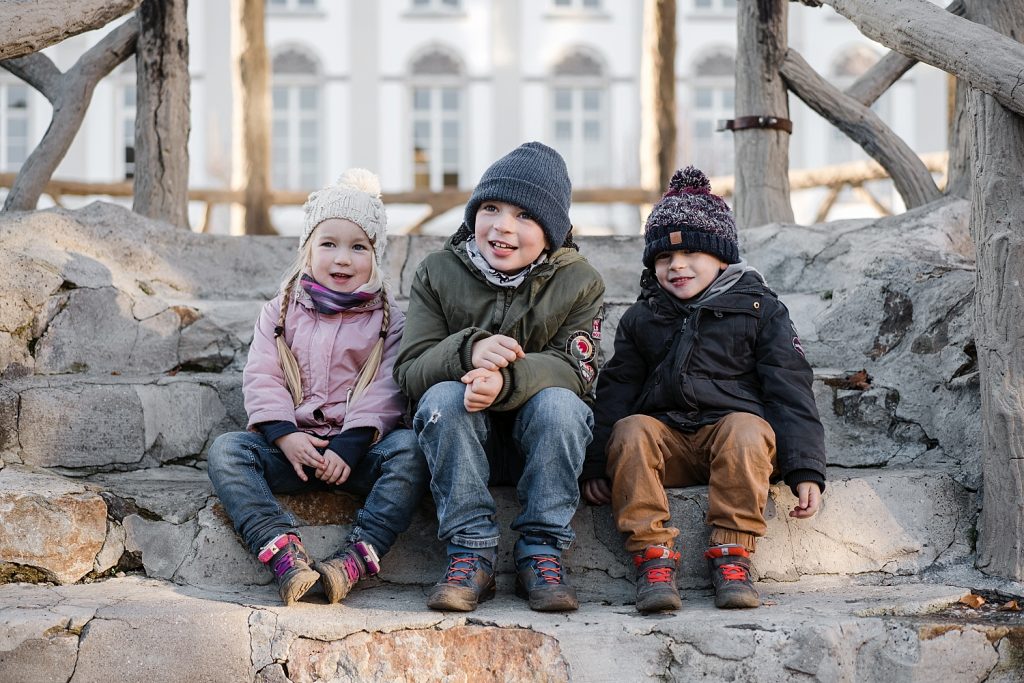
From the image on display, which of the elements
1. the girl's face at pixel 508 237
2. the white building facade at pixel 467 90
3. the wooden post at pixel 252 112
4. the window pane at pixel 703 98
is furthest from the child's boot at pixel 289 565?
the window pane at pixel 703 98

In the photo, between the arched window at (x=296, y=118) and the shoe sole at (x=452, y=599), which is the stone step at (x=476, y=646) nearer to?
the shoe sole at (x=452, y=599)

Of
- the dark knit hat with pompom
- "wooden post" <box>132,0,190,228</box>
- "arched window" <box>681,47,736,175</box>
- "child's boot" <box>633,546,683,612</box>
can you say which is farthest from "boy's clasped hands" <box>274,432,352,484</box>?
"arched window" <box>681,47,736,175</box>

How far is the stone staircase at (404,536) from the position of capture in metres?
2.15

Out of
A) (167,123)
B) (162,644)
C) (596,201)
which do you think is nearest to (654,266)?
(162,644)

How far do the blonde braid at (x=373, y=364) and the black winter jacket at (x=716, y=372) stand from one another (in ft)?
1.88

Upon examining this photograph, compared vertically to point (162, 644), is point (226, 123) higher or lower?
higher

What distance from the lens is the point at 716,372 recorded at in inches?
103

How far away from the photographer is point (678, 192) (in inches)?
111

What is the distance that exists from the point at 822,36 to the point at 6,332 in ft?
52.8

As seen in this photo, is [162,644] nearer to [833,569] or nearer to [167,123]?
[833,569]

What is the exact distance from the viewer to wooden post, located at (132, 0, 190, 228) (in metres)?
4.11

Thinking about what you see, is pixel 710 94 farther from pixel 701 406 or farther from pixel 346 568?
pixel 346 568

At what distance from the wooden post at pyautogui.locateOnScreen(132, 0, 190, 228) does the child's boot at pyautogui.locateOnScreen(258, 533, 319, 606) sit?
2190 millimetres

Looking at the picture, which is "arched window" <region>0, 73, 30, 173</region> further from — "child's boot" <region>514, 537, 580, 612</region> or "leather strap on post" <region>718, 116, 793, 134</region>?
"child's boot" <region>514, 537, 580, 612</region>
